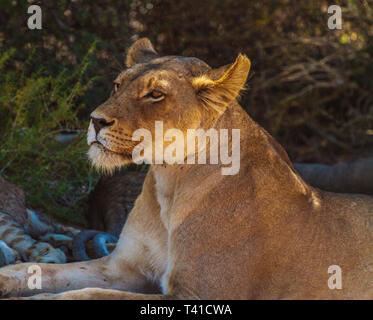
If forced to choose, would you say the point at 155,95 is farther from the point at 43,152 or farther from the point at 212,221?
the point at 43,152

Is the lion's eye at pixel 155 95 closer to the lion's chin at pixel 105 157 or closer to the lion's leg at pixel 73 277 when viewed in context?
the lion's chin at pixel 105 157

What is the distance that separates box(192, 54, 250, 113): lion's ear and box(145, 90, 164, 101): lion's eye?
20cm

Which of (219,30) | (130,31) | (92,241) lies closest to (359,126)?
(219,30)

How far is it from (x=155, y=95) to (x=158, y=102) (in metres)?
0.04

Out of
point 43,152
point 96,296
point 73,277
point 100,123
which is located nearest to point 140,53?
point 100,123

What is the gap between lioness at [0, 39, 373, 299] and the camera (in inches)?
126

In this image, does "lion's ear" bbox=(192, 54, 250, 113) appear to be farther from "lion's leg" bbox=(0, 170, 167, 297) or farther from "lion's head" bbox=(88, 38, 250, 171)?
"lion's leg" bbox=(0, 170, 167, 297)

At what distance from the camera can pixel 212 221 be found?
3309 mm

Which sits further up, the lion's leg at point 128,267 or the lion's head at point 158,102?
the lion's head at point 158,102

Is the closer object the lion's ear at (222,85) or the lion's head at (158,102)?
the lion's head at (158,102)

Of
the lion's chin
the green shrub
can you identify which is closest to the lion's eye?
the lion's chin

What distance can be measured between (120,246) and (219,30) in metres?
5.65

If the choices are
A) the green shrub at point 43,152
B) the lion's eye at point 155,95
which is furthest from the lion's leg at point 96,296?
the green shrub at point 43,152

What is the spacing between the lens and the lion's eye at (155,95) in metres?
3.30
